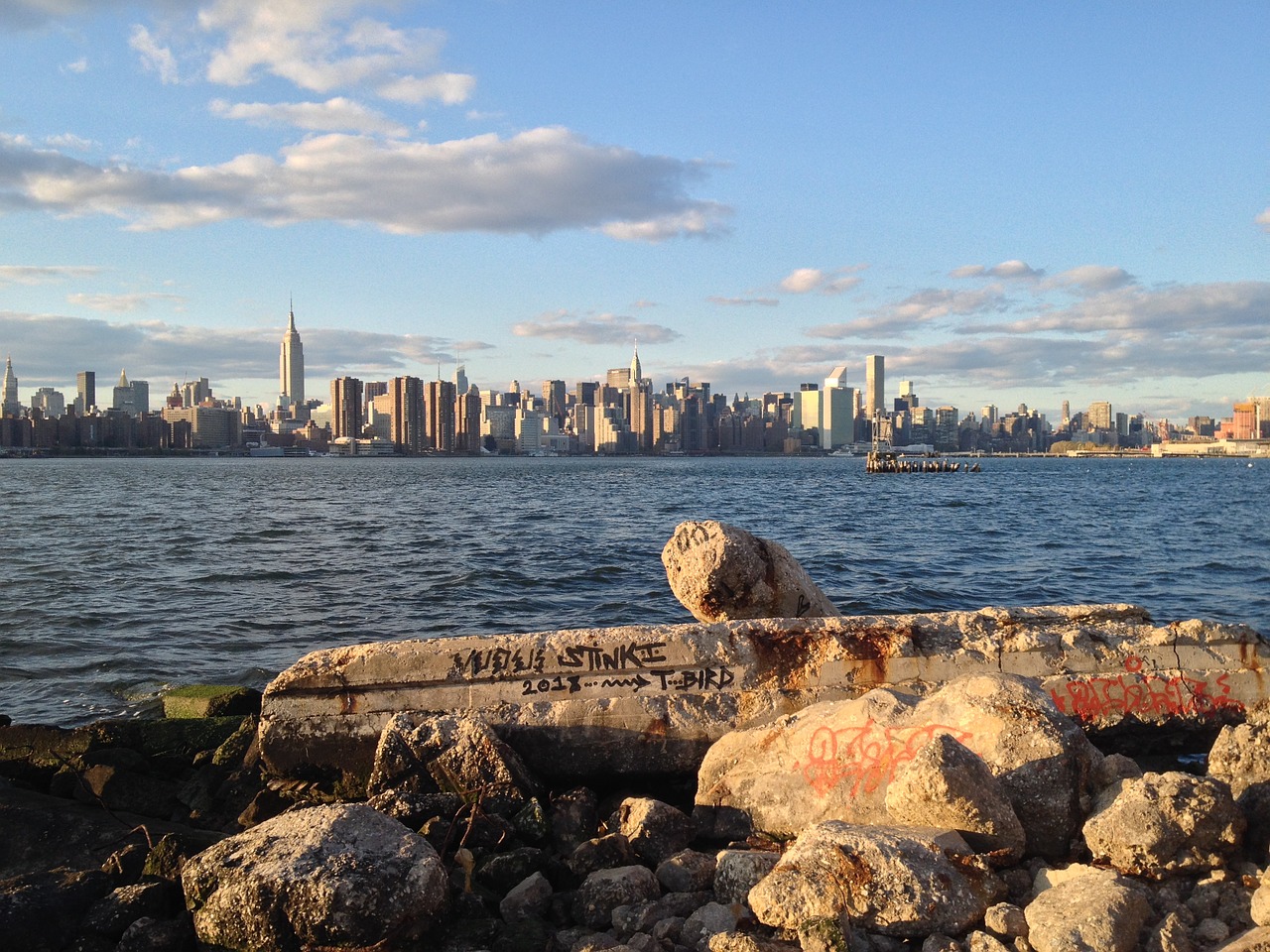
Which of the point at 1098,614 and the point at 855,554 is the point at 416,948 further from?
the point at 855,554

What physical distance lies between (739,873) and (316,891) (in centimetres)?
204

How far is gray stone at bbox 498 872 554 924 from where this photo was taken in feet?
15.1

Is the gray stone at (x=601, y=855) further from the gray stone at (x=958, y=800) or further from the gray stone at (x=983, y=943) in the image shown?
the gray stone at (x=983, y=943)

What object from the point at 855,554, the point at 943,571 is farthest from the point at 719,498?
the point at 943,571

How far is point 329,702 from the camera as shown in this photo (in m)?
6.48

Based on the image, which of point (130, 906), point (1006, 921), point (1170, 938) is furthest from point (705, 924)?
point (130, 906)

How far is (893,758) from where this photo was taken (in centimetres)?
529

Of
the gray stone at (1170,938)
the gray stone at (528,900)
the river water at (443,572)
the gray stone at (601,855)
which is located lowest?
the river water at (443,572)

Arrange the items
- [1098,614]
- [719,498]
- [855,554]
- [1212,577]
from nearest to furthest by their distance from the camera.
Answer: [1098,614]
[1212,577]
[855,554]
[719,498]

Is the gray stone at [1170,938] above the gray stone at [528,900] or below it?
above

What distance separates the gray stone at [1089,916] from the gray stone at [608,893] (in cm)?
180

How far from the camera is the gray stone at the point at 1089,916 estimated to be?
3.68 meters

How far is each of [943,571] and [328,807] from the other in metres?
19.2

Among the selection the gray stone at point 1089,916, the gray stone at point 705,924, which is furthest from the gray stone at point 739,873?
the gray stone at point 1089,916
